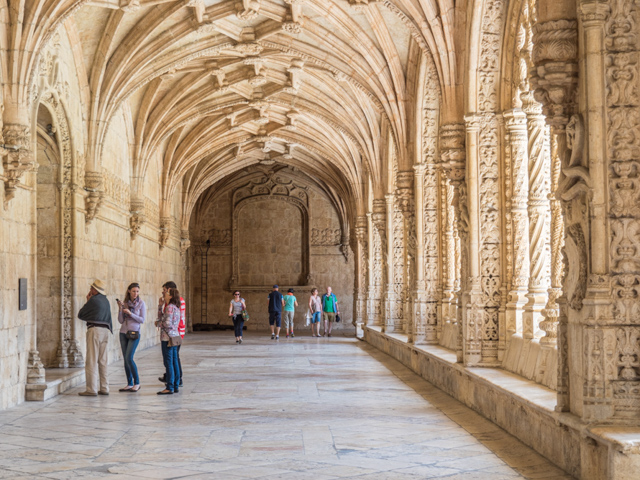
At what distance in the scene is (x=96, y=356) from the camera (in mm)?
9062

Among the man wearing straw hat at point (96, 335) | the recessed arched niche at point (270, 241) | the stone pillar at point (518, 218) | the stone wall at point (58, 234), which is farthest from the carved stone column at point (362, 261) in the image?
the stone pillar at point (518, 218)

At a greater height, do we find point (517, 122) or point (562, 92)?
point (517, 122)

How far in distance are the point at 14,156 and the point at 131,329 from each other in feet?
7.49

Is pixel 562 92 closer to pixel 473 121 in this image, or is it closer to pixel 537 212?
pixel 537 212

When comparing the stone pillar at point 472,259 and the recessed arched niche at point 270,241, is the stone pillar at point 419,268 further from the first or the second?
the recessed arched niche at point 270,241

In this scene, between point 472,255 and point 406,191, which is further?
point 406,191

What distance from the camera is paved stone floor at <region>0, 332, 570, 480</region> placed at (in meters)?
5.07

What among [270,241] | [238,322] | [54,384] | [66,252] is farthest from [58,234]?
[270,241]

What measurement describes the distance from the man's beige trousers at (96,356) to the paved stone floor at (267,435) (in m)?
0.25

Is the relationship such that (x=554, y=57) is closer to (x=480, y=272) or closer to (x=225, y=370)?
(x=480, y=272)

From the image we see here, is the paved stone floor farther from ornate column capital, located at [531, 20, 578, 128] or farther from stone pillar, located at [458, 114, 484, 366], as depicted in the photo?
ornate column capital, located at [531, 20, 578, 128]

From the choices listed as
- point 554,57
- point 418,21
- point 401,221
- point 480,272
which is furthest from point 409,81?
point 554,57

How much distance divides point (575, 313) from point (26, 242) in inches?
251

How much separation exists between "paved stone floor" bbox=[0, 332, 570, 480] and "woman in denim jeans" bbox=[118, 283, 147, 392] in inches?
10.2
